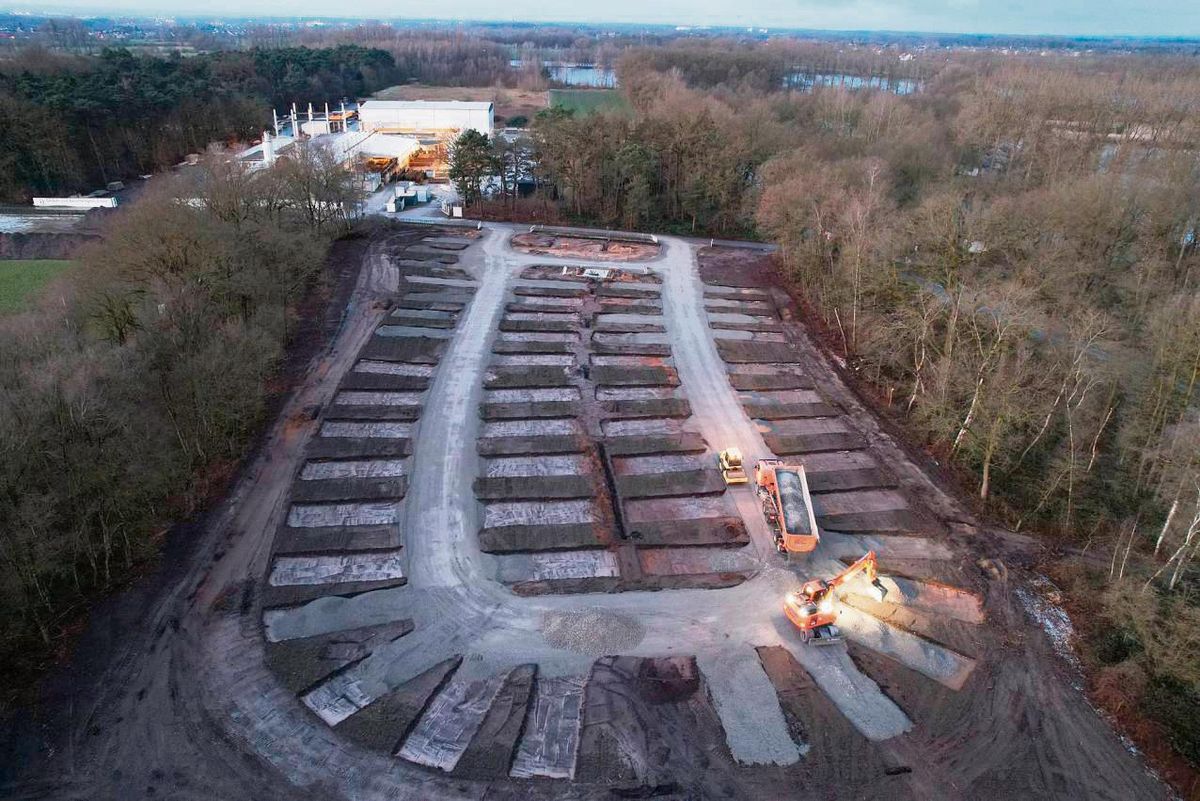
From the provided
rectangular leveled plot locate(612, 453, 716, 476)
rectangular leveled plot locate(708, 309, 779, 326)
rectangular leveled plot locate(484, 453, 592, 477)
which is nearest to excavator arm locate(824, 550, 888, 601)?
rectangular leveled plot locate(612, 453, 716, 476)

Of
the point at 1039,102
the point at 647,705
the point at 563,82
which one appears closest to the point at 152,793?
the point at 647,705

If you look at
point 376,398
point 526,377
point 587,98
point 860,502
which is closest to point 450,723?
point 860,502

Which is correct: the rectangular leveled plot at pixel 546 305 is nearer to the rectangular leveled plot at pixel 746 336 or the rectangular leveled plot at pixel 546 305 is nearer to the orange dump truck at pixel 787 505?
the rectangular leveled plot at pixel 746 336

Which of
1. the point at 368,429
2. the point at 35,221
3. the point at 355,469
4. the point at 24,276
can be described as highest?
the point at 35,221

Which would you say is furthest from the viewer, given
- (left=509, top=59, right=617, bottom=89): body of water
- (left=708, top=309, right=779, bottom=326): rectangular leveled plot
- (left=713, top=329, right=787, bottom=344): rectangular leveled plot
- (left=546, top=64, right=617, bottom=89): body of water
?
(left=509, top=59, right=617, bottom=89): body of water

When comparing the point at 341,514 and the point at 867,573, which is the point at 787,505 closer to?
the point at 867,573

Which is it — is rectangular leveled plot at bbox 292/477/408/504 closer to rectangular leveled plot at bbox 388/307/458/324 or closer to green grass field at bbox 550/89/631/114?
rectangular leveled plot at bbox 388/307/458/324
